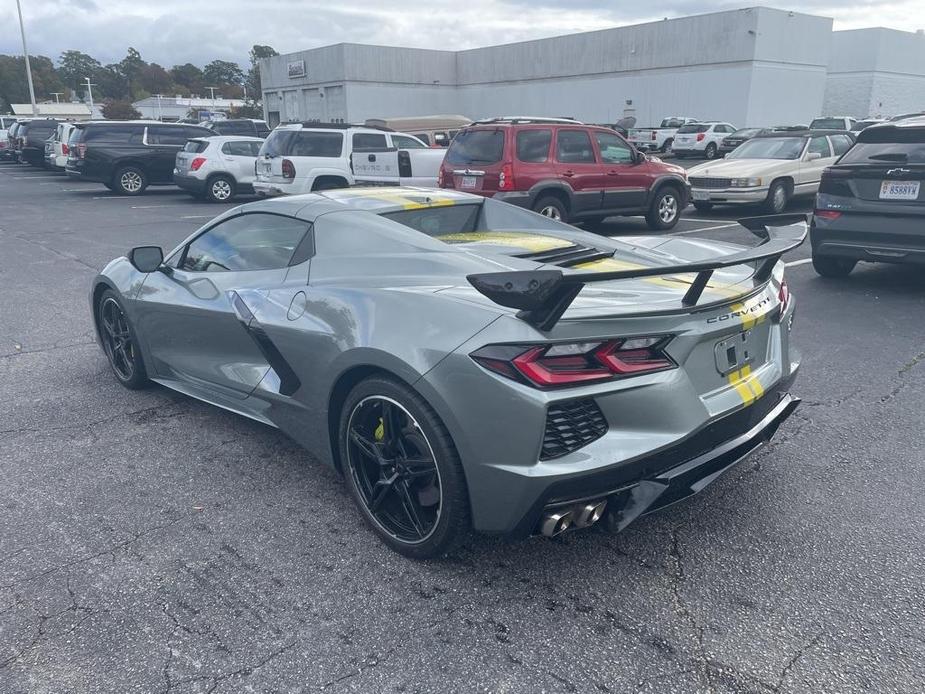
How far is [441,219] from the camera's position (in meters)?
4.04

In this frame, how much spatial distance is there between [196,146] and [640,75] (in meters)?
33.6

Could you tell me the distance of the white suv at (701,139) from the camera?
105 feet

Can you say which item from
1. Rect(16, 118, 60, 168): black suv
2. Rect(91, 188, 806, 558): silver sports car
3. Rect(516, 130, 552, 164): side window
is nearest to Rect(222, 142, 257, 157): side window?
Rect(516, 130, 552, 164): side window

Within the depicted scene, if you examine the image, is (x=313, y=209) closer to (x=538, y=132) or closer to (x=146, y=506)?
(x=146, y=506)

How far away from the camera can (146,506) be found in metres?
3.52

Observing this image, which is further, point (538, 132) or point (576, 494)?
point (538, 132)

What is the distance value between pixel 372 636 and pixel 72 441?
2540 millimetres

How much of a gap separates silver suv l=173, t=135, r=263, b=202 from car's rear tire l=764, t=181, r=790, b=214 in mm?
11657

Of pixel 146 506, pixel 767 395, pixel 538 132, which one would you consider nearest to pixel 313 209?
pixel 146 506

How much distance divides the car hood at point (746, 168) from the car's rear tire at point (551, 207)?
4081mm

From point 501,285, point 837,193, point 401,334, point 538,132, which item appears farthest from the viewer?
point 538,132

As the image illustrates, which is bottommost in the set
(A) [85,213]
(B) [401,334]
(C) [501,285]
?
(A) [85,213]

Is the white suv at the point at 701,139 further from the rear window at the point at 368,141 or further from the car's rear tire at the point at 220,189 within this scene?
the car's rear tire at the point at 220,189

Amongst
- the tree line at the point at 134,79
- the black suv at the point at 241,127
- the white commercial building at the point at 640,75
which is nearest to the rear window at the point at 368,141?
the black suv at the point at 241,127
